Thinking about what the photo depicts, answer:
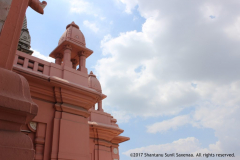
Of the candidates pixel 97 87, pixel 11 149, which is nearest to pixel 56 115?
pixel 11 149

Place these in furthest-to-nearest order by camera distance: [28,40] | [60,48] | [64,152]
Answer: [28,40] → [60,48] → [64,152]

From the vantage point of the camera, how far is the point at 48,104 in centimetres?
542

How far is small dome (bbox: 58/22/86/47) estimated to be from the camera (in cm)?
725

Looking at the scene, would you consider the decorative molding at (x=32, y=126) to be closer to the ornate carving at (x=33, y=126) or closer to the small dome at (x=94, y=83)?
the ornate carving at (x=33, y=126)

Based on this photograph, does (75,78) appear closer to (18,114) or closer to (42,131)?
(42,131)

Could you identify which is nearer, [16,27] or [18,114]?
[18,114]

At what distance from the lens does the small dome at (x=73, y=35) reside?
7.25 meters

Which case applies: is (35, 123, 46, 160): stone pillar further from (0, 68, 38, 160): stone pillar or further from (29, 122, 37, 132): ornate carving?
(0, 68, 38, 160): stone pillar

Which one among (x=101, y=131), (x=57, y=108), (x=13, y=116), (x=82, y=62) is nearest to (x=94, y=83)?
(x=101, y=131)

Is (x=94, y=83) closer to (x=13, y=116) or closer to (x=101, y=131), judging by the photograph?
(x=101, y=131)

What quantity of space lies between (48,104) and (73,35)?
303 centimetres

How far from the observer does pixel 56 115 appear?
212 inches

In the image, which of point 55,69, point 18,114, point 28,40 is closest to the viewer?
point 18,114

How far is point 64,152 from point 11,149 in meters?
3.50
